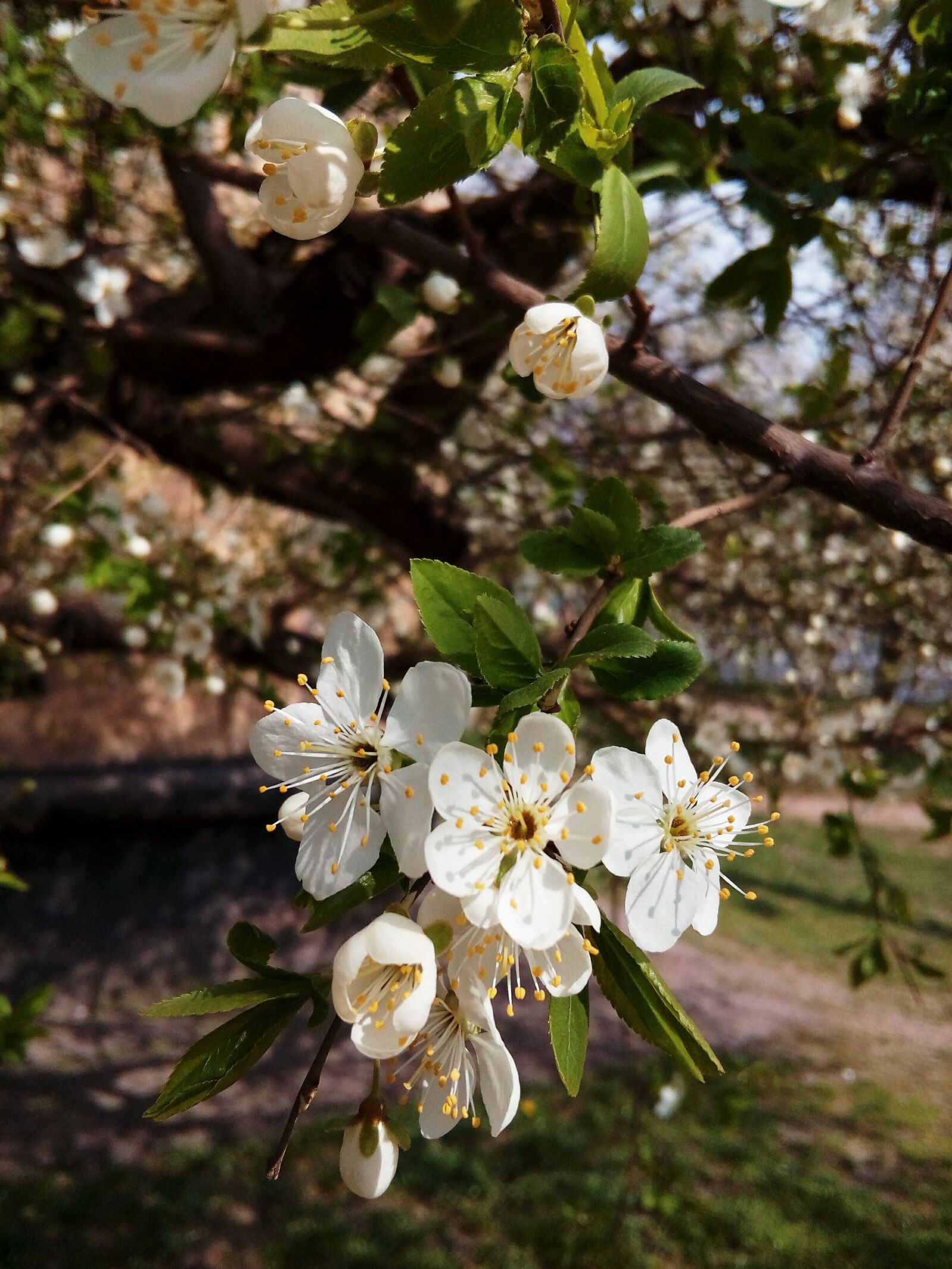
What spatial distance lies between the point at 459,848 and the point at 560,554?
0.31 m

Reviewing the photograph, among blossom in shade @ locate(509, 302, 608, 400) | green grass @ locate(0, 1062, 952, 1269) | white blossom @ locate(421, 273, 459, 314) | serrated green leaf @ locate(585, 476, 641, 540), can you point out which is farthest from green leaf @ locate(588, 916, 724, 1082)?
green grass @ locate(0, 1062, 952, 1269)

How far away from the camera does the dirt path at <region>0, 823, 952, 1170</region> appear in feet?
11.2

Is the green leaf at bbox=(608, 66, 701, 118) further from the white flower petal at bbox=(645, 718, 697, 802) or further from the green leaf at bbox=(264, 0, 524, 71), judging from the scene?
the white flower petal at bbox=(645, 718, 697, 802)

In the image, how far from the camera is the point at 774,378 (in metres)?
4.06

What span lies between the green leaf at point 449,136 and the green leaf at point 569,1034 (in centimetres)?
58

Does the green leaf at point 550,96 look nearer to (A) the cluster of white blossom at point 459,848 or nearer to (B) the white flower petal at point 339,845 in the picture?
(A) the cluster of white blossom at point 459,848

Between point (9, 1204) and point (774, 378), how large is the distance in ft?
14.3

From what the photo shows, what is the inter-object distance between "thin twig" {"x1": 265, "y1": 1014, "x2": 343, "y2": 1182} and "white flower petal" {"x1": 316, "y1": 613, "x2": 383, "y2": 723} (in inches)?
9.7

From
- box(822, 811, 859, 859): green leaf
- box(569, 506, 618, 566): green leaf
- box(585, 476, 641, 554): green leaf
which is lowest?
box(822, 811, 859, 859): green leaf

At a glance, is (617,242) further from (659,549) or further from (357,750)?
(357,750)

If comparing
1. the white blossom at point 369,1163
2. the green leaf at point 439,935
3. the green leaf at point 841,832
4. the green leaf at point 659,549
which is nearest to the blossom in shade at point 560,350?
the green leaf at point 659,549

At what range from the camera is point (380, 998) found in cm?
63

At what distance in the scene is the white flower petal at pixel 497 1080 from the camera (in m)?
0.71

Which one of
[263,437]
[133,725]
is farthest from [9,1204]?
[133,725]
